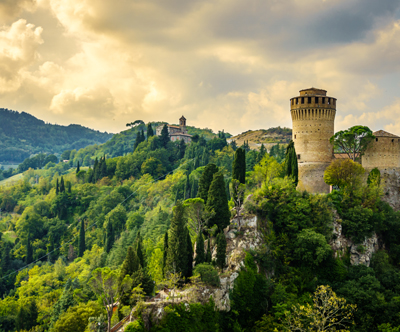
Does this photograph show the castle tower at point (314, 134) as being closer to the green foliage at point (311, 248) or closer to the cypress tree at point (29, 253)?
the green foliage at point (311, 248)

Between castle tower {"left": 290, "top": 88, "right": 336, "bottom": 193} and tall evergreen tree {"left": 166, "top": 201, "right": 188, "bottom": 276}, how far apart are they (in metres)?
20.0

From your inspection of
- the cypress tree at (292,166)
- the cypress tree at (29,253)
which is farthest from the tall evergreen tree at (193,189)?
the cypress tree at (29,253)

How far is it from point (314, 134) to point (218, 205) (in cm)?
1730

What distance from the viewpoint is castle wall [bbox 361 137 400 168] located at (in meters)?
43.9

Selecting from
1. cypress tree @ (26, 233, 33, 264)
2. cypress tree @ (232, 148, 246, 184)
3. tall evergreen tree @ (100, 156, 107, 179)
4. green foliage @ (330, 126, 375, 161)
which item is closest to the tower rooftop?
green foliage @ (330, 126, 375, 161)

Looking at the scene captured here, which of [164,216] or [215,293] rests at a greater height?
[164,216]

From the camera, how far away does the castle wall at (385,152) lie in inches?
1730

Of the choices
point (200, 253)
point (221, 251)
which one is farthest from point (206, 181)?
point (200, 253)

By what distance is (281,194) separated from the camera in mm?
38906

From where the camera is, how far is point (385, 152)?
44031 mm

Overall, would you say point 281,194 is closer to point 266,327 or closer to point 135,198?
point 266,327

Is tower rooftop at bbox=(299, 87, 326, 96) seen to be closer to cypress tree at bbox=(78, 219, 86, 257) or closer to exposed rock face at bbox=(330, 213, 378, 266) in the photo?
exposed rock face at bbox=(330, 213, 378, 266)

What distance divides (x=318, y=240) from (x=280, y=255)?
3856 mm

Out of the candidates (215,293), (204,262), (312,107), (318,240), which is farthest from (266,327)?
(312,107)
